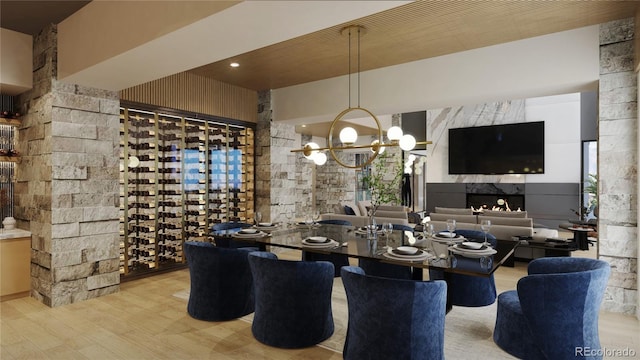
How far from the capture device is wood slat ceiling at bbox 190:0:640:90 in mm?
3342

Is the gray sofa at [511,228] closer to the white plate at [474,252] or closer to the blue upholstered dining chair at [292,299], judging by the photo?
the white plate at [474,252]

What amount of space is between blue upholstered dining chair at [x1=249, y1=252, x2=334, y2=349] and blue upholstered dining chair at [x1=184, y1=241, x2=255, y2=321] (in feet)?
1.66

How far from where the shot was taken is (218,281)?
322 cm

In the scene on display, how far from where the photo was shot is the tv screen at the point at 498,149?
9.04 metres

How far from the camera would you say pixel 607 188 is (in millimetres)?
3652

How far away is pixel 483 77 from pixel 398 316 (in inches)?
133

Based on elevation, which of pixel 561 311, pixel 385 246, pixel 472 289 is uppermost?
pixel 385 246

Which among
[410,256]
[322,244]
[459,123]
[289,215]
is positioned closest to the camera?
[410,256]

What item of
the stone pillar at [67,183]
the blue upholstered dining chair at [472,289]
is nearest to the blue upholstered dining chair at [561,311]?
the blue upholstered dining chair at [472,289]

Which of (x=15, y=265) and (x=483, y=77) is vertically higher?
(x=483, y=77)

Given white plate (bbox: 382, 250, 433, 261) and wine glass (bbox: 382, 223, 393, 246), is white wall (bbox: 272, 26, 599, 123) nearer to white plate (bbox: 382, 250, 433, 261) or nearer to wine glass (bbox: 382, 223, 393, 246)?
wine glass (bbox: 382, 223, 393, 246)

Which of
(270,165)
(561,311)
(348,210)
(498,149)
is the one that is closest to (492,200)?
(498,149)

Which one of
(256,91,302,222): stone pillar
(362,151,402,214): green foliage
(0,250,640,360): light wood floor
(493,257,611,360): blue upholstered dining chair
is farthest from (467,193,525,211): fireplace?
(493,257,611,360): blue upholstered dining chair

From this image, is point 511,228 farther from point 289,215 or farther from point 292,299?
point 292,299
